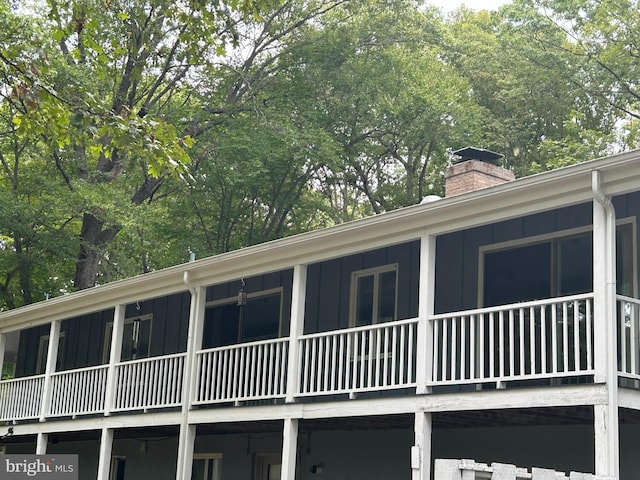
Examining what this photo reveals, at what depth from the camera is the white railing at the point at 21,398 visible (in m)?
20.9

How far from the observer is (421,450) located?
12188mm

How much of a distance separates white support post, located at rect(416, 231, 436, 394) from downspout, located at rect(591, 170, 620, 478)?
2638 mm

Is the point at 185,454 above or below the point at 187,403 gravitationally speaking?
below

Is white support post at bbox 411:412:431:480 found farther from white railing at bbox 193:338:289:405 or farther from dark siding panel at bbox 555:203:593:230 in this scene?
dark siding panel at bbox 555:203:593:230

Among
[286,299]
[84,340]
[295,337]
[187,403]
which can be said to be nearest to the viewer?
[295,337]

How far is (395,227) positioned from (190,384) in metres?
5.47

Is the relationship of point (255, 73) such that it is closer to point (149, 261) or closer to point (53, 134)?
point (149, 261)

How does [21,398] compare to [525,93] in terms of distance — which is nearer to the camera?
[21,398]

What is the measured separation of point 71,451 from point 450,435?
12872 mm

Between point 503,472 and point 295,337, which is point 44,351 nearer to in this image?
point 295,337

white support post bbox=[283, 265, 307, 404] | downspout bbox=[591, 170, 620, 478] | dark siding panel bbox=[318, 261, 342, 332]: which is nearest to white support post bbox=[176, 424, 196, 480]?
white support post bbox=[283, 265, 307, 404]

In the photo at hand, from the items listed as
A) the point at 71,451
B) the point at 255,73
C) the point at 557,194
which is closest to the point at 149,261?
the point at 255,73

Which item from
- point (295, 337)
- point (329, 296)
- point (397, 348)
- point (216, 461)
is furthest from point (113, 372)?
point (397, 348)

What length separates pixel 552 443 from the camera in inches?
513
